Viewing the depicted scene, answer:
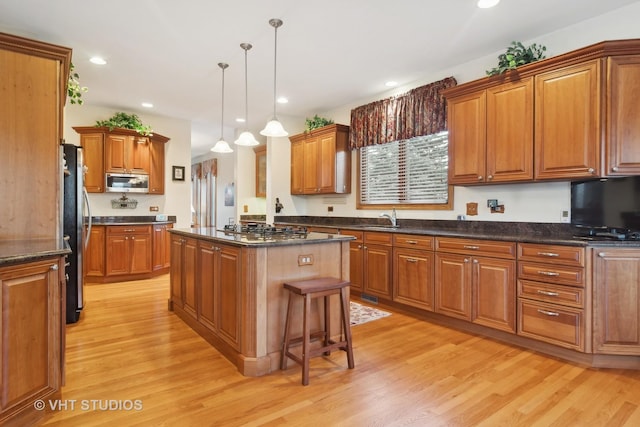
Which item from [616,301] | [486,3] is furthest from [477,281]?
[486,3]

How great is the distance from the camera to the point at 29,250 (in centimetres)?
189

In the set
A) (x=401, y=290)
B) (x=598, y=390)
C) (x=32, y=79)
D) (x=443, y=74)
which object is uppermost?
(x=443, y=74)

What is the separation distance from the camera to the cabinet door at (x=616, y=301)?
2.52m

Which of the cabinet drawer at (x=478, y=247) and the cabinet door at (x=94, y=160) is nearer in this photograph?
the cabinet drawer at (x=478, y=247)

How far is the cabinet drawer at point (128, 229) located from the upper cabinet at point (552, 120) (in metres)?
4.51

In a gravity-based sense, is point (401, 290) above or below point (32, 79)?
below

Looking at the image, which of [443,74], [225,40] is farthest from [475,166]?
[225,40]

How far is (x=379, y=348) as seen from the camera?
9.57ft

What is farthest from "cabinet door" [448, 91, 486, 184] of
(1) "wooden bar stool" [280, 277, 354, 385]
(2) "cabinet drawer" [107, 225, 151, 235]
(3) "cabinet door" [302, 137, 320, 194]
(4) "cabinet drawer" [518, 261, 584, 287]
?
(2) "cabinet drawer" [107, 225, 151, 235]

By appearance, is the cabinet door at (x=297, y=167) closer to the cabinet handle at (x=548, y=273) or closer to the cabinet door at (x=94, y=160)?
the cabinet door at (x=94, y=160)

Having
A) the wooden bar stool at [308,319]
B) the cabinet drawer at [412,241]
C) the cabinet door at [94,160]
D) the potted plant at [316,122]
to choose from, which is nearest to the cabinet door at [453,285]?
the cabinet drawer at [412,241]

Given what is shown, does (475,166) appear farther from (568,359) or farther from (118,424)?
(118,424)

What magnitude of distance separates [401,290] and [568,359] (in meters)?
1.56

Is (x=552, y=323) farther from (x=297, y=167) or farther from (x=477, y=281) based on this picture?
(x=297, y=167)
